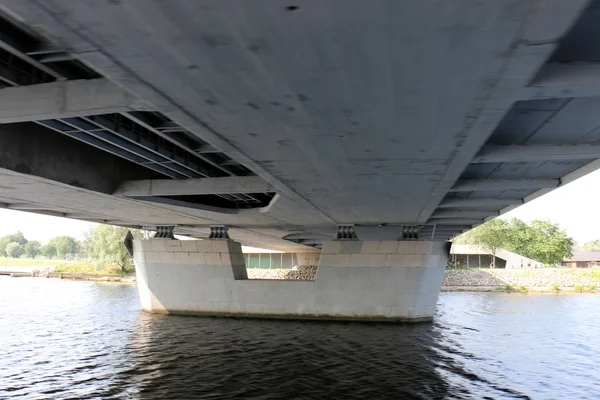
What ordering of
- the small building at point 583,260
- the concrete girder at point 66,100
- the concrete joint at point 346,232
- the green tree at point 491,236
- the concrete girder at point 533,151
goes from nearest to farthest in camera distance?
1. the concrete girder at point 66,100
2. the concrete girder at point 533,151
3. the concrete joint at point 346,232
4. the green tree at point 491,236
5. the small building at point 583,260

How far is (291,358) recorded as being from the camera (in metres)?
18.7

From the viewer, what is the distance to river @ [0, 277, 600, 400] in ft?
46.2

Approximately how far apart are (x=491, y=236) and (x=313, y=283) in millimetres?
64703

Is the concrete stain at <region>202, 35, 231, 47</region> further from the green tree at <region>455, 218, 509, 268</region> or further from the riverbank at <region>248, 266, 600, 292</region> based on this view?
the green tree at <region>455, 218, 509, 268</region>

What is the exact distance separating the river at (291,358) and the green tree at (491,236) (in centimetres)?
5459

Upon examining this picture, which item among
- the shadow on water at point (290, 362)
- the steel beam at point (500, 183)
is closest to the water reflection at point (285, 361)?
the shadow on water at point (290, 362)

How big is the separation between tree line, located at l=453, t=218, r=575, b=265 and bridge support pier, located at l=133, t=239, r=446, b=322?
59870mm

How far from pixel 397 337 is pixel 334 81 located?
1954cm

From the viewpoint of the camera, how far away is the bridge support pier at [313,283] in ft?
93.1

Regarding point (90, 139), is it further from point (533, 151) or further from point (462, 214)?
point (462, 214)

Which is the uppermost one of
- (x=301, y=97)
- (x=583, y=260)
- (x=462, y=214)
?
(x=301, y=97)

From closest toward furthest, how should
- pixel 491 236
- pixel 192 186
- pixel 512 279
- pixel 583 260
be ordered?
pixel 192 186, pixel 512 279, pixel 491 236, pixel 583 260

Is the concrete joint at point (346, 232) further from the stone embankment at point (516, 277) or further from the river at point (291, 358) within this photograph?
the stone embankment at point (516, 277)

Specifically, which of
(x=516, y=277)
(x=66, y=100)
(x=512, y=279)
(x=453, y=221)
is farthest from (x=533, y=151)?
(x=516, y=277)
